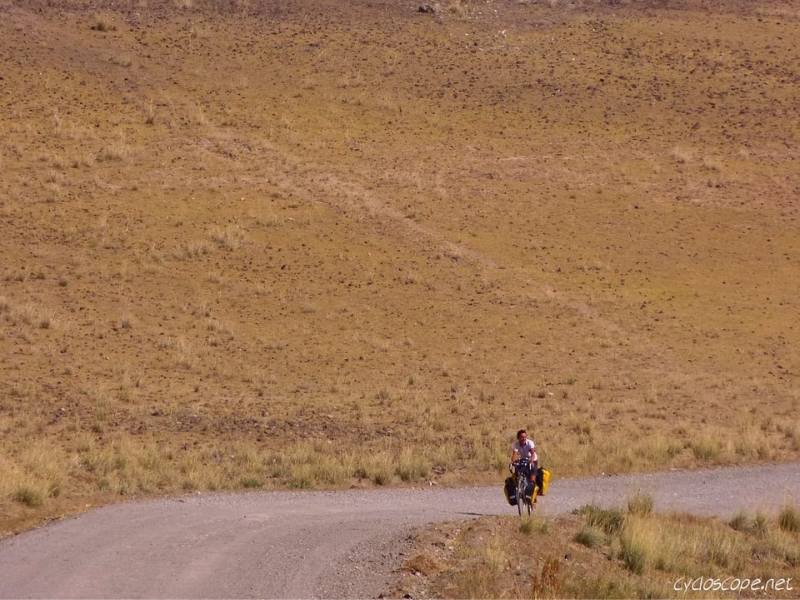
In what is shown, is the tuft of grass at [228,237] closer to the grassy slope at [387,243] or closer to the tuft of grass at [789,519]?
the grassy slope at [387,243]

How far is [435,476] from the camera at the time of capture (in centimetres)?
1977

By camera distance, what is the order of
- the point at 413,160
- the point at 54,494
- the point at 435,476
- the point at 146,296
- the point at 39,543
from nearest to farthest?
1. the point at 39,543
2. the point at 54,494
3. the point at 435,476
4. the point at 146,296
5. the point at 413,160

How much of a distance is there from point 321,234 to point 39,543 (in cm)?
2181

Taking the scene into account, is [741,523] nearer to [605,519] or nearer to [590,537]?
[605,519]

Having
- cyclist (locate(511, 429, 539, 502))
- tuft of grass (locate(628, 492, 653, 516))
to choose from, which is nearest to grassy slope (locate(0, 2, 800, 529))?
tuft of grass (locate(628, 492, 653, 516))

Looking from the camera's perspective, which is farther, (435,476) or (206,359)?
(206,359)

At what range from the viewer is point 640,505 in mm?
16328

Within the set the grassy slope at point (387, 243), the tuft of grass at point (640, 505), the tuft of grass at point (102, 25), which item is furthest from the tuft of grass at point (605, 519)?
the tuft of grass at point (102, 25)

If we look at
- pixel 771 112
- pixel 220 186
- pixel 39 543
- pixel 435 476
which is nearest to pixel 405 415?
pixel 435 476

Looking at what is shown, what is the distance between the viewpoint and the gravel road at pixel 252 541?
1181 cm

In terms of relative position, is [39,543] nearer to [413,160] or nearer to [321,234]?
[321,234]

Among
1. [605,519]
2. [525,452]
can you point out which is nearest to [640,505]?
[605,519]

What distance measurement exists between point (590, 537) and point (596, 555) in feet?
1.15

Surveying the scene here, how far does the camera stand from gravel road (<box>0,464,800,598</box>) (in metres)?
11.8
